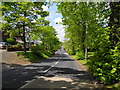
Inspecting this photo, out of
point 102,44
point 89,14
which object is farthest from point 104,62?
point 89,14

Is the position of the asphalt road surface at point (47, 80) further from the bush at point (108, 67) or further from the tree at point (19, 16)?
the tree at point (19, 16)

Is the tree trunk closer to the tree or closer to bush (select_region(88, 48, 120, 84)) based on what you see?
bush (select_region(88, 48, 120, 84))

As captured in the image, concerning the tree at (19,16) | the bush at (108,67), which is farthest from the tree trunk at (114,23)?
the tree at (19,16)

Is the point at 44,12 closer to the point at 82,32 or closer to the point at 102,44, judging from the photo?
the point at 82,32

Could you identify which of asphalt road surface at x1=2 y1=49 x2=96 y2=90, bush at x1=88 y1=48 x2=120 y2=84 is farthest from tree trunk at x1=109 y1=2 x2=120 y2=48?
asphalt road surface at x1=2 y1=49 x2=96 y2=90

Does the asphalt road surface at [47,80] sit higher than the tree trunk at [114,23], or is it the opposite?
the tree trunk at [114,23]

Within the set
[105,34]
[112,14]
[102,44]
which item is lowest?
[102,44]

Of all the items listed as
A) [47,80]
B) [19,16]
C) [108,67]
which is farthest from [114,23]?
[19,16]

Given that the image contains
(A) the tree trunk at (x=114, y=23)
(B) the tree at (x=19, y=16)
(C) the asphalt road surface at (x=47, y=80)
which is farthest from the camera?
(B) the tree at (x=19, y=16)

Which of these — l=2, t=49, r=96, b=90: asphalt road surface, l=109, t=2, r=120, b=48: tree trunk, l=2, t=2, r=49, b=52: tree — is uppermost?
l=2, t=2, r=49, b=52: tree

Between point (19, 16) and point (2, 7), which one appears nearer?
point (2, 7)

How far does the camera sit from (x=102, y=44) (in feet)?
36.1

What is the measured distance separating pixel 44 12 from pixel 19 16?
4502 millimetres

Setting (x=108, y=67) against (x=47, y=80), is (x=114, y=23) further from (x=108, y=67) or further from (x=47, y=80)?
(x=47, y=80)
